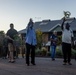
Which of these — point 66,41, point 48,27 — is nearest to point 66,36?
point 66,41

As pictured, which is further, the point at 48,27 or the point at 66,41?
the point at 48,27

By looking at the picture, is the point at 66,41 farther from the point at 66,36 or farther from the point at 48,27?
the point at 48,27

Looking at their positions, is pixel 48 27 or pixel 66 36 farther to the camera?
pixel 48 27

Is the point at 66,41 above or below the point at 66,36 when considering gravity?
below

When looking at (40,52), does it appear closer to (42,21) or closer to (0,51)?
(0,51)

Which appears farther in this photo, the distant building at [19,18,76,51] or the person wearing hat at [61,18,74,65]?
the distant building at [19,18,76,51]

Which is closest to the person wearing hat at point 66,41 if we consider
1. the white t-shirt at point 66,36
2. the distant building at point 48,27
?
the white t-shirt at point 66,36

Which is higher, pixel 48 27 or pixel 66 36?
pixel 48 27

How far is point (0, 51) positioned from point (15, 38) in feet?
26.5

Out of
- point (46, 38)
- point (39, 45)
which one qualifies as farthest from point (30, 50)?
point (46, 38)

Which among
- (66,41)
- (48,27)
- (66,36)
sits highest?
(48,27)

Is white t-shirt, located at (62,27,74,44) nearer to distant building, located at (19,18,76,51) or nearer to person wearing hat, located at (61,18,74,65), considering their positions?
person wearing hat, located at (61,18,74,65)

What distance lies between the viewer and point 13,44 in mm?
15625

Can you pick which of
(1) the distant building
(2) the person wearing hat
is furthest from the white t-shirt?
(1) the distant building
